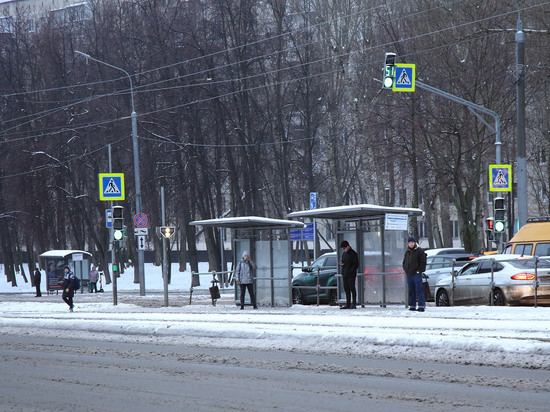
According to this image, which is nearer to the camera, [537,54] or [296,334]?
[296,334]

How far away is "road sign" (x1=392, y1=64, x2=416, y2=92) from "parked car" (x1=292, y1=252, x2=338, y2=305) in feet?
19.6

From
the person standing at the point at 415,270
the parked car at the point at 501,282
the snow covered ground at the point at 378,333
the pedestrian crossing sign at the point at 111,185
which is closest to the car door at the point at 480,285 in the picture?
the parked car at the point at 501,282

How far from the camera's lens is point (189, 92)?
51.8m

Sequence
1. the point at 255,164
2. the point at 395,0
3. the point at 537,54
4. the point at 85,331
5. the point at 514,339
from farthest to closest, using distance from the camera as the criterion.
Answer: the point at 255,164, the point at 395,0, the point at 537,54, the point at 85,331, the point at 514,339

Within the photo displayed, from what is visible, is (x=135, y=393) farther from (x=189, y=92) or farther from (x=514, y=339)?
(x=189, y=92)

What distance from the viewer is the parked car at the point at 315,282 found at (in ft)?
98.0

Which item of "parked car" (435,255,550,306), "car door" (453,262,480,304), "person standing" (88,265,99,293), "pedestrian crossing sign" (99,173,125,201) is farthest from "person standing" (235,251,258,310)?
"person standing" (88,265,99,293)

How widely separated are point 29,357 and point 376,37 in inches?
1512

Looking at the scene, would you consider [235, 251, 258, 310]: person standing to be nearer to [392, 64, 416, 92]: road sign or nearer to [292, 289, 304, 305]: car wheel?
[292, 289, 304, 305]: car wheel

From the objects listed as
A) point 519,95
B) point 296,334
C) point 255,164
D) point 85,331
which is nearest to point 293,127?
point 255,164

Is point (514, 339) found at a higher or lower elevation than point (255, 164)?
lower

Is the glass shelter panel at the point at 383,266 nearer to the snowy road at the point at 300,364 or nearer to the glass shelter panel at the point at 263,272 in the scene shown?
the snowy road at the point at 300,364

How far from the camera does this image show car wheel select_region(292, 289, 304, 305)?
31.0 meters

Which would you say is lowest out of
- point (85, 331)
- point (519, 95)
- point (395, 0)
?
point (85, 331)
